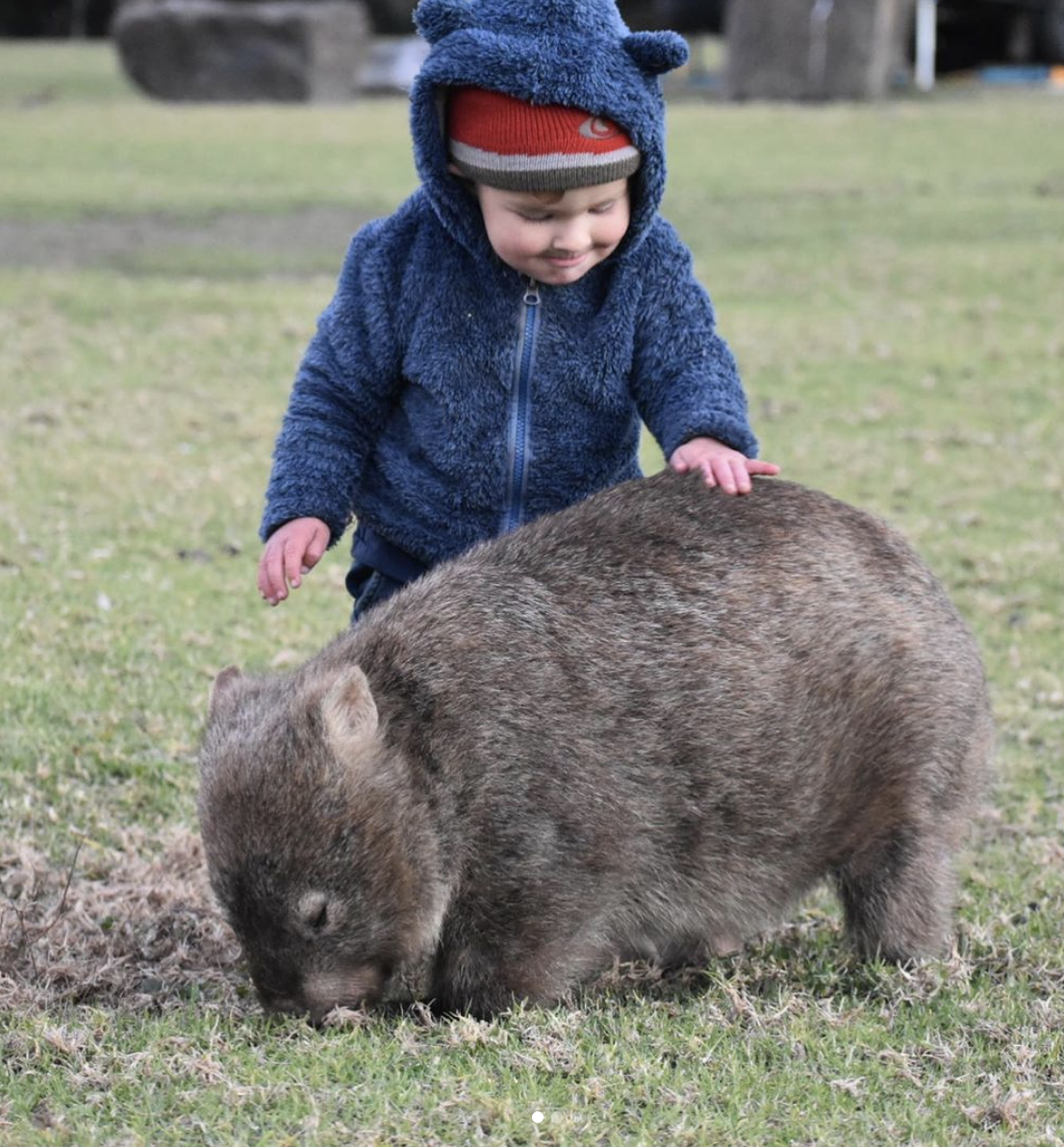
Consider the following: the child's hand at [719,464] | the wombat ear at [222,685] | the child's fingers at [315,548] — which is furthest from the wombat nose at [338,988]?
the child's hand at [719,464]

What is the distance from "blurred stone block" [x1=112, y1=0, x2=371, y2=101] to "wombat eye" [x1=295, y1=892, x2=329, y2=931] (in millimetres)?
18894

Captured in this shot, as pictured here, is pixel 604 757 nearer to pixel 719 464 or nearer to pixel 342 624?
pixel 719 464

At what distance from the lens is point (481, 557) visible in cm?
378

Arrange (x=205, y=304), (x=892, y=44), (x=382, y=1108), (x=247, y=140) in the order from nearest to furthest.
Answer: (x=382, y=1108) < (x=205, y=304) < (x=247, y=140) < (x=892, y=44)

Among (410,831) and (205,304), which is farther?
(205,304)

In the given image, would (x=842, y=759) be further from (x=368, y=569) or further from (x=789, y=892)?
(x=368, y=569)

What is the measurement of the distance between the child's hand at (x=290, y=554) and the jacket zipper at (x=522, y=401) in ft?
1.41

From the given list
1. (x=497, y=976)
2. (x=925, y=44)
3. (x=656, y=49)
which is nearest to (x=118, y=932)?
(x=497, y=976)

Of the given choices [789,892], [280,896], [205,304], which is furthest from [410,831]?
[205,304]

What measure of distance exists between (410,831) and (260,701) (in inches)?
15.6

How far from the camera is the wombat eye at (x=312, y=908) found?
3.32 m

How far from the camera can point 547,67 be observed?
3.71 metres

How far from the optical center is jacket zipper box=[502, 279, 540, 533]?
13.3ft

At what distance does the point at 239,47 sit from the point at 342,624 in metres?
16.6
